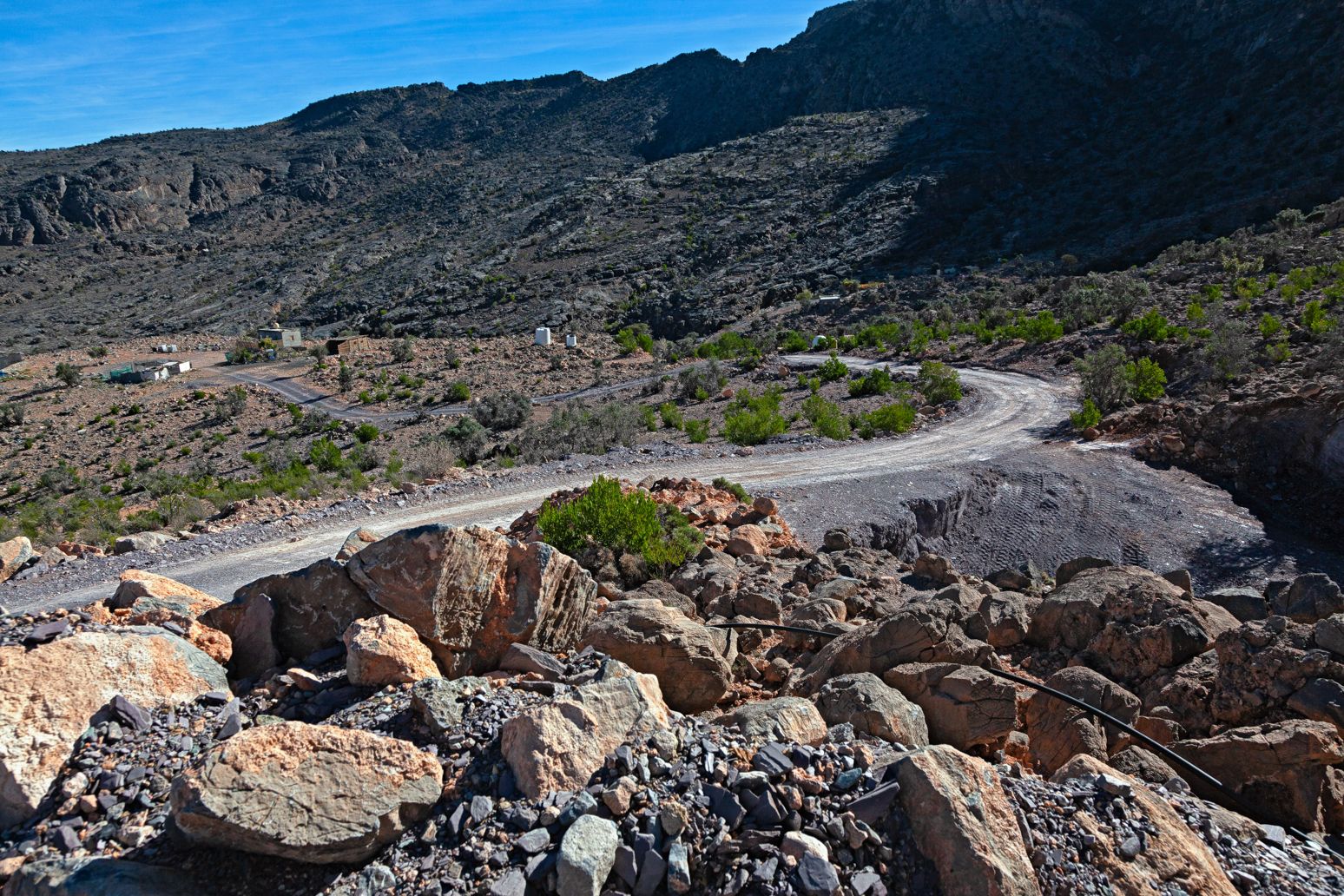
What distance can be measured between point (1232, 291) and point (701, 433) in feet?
72.1

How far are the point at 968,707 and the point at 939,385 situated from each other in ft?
65.2

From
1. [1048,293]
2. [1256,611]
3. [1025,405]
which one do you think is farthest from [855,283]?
[1256,611]

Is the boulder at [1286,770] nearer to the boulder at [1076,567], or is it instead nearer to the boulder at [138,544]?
the boulder at [1076,567]

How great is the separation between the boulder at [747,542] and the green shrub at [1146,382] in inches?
548

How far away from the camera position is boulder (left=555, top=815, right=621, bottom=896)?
3543 mm

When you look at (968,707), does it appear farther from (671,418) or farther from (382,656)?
(671,418)

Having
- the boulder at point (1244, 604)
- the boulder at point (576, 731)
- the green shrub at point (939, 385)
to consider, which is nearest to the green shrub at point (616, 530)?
the boulder at point (576, 731)

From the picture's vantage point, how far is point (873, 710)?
5.44m

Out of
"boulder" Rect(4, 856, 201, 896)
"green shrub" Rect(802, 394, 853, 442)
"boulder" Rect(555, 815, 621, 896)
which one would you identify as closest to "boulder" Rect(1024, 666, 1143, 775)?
"boulder" Rect(555, 815, 621, 896)

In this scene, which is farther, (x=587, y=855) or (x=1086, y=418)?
(x=1086, y=418)

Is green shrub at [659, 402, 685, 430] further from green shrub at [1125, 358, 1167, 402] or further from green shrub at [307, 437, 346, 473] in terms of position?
green shrub at [1125, 358, 1167, 402]

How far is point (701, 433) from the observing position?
71.1 feet

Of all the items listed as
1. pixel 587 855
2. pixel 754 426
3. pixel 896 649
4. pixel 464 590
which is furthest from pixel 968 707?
pixel 754 426

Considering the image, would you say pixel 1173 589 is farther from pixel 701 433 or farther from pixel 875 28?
pixel 875 28
